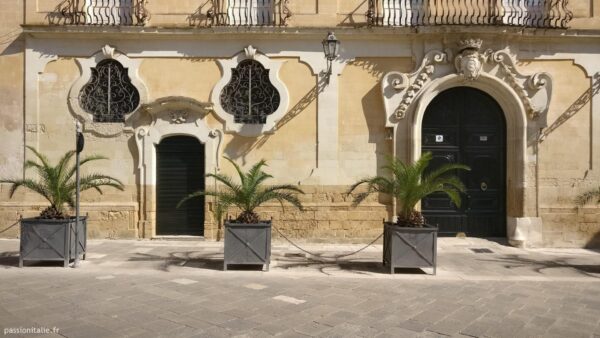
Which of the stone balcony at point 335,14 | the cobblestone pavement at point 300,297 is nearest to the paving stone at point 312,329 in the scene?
the cobblestone pavement at point 300,297

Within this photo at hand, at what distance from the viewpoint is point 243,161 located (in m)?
11.1

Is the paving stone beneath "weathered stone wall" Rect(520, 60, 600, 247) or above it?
beneath

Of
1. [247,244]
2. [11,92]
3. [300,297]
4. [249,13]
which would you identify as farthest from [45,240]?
[249,13]

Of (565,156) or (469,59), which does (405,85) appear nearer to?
(469,59)

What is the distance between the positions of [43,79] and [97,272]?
20.7ft

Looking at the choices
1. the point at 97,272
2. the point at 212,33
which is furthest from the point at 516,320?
the point at 212,33

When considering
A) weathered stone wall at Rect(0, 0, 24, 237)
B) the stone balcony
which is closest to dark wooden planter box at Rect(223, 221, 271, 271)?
the stone balcony

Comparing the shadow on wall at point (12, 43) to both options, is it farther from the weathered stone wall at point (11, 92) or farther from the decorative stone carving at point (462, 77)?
the decorative stone carving at point (462, 77)

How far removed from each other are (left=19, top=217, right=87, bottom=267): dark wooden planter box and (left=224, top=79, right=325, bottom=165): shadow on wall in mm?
4346

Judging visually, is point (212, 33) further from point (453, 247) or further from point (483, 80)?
point (453, 247)

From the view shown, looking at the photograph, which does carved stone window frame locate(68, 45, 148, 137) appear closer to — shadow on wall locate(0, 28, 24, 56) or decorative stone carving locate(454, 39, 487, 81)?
shadow on wall locate(0, 28, 24, 56)
